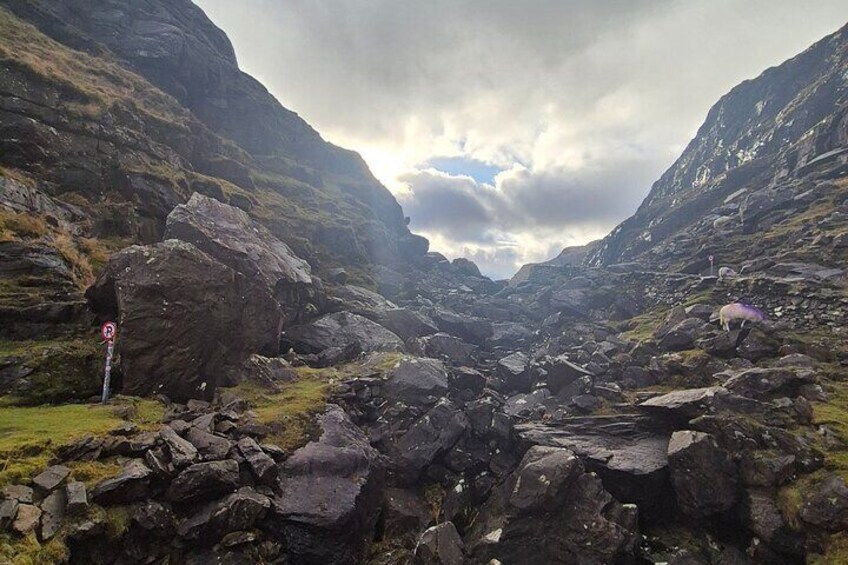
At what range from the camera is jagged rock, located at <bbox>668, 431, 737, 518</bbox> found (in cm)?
1630

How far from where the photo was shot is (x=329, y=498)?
16.4 meters

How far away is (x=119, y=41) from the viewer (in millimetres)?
87312

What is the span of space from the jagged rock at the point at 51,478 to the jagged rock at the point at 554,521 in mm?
13648

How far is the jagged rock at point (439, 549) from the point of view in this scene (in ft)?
48.9

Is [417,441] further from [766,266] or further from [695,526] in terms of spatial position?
[766,266]

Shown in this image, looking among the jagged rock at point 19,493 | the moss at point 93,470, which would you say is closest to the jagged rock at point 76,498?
the moss at point 93,470

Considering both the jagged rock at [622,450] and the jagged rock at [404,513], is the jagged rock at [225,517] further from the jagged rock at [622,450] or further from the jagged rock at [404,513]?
the jagged rock at [622,450]

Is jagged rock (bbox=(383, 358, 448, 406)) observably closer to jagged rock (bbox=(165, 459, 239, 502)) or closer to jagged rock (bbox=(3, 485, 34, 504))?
jagged rock (bbox=(165, 459, 239, 502))

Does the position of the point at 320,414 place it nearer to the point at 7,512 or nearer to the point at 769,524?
the point at 7,512

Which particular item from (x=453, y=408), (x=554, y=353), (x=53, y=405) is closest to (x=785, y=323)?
(x=554, y=353)

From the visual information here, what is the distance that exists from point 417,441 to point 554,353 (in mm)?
30474

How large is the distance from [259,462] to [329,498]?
3.20 m

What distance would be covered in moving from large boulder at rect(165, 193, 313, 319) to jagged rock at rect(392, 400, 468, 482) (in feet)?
51.6

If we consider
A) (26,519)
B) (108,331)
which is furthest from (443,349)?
(26,519)
